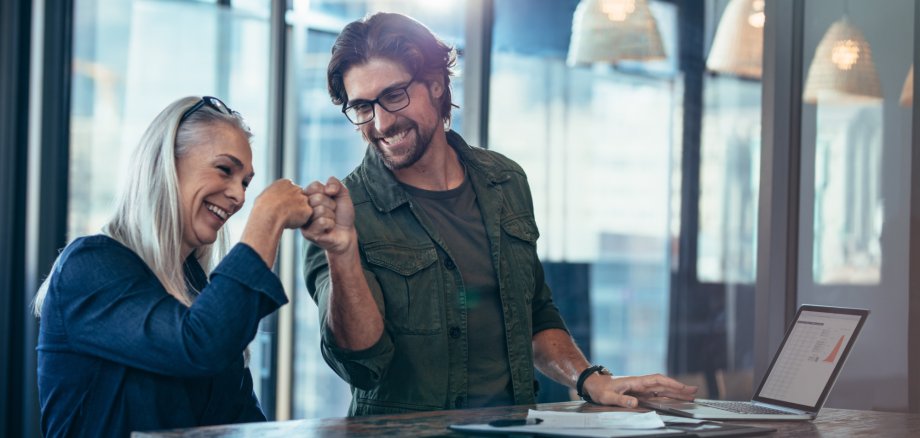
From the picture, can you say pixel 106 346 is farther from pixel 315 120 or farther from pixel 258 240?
pixel 315 120

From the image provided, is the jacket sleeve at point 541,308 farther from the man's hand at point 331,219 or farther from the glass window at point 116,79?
the glass window at point 116,79

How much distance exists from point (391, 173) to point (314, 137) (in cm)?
275

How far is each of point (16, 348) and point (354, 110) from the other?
120 inches

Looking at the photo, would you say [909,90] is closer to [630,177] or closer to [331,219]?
[630,177]

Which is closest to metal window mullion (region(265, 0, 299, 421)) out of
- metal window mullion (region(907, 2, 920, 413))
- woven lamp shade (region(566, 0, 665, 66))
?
woven lamp shade (region(566, 0, 665, 66))

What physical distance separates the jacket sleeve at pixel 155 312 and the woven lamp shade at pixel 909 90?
2.01 meters

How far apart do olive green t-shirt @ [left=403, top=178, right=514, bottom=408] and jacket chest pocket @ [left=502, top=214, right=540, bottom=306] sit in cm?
6

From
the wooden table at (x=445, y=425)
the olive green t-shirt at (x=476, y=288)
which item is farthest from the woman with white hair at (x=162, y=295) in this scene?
the olive green t-shirt at (x=476, y=288)

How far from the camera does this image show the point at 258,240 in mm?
1815

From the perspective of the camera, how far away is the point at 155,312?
173 centimetres

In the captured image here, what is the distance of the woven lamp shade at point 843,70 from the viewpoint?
309 cm

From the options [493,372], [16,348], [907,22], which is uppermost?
[907,22]

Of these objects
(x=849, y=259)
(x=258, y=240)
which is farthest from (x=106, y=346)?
(x=849, y=259)

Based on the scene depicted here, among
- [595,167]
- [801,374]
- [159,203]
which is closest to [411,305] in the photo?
[159,203]
